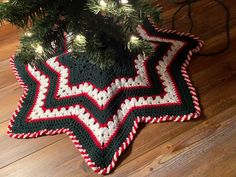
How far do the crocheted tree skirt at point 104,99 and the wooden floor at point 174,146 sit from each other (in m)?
0.03

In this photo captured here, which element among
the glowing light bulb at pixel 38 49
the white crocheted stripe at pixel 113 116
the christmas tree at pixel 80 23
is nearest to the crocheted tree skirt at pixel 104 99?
the white crocheted stripe at pixel 113 116

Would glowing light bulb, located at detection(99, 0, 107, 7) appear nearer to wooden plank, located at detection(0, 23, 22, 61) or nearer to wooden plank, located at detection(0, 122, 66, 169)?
wooden plank, located at detection(0, 122, 66, 169)

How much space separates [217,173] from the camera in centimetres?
85

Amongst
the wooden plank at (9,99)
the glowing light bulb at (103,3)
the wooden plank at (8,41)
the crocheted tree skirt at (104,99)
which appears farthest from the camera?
the wooden plank at (8,41)

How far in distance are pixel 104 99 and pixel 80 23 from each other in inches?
9.8

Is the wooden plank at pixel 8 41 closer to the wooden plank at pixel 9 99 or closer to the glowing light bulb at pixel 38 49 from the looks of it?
the wooden plank at pixel 9 99

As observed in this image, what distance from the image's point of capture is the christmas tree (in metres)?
0.82

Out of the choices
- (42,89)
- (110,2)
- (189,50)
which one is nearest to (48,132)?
(42,89)

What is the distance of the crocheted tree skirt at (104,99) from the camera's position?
946 mm

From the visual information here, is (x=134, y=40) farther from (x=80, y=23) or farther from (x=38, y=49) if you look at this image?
(x=38, y=49)

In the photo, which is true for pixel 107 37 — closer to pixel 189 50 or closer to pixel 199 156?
pixel 189 50

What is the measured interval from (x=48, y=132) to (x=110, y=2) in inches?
17.8

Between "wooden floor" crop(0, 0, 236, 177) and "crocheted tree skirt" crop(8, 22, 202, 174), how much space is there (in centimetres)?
3

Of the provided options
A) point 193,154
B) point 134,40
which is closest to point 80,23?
point 134,40
